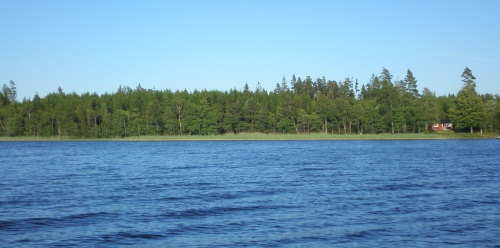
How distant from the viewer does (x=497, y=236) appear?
20.7 meters

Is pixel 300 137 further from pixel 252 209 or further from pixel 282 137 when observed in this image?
pixel 252 209

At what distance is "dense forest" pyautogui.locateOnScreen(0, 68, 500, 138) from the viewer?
464 feet

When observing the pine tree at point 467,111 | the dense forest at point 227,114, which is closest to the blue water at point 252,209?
the pine tree at point 467,111

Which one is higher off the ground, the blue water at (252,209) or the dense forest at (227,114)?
the dense forest at (227,114)

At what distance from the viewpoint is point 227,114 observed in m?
152

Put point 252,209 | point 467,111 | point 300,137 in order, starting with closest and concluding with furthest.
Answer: point 252,209 → point 467,111 → point 300,137

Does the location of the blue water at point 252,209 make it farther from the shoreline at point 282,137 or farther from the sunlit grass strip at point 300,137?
the shoreline at point 282,137

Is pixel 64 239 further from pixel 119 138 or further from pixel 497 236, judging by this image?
pixel 119 138

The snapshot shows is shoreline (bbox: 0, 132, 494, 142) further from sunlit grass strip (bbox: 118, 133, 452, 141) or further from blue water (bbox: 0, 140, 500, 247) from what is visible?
blue water (bbox: 0, 140, 500, 247)

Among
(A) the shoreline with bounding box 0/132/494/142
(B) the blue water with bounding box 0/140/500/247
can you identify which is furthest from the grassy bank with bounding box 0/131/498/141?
(B) the blue water with bounding box 0/140/500/247

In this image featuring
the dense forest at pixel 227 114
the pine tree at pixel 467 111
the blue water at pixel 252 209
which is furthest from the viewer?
the dense forest at pixel 227 114

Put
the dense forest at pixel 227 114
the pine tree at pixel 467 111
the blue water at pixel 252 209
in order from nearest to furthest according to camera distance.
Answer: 1. the blue water at pixel 252 209
2. the pine tree at pixel 467 111
3. the dense forest at pixel 227 114

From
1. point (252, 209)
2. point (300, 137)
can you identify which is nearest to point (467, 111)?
point (300, 137)

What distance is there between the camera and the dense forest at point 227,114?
141 m
